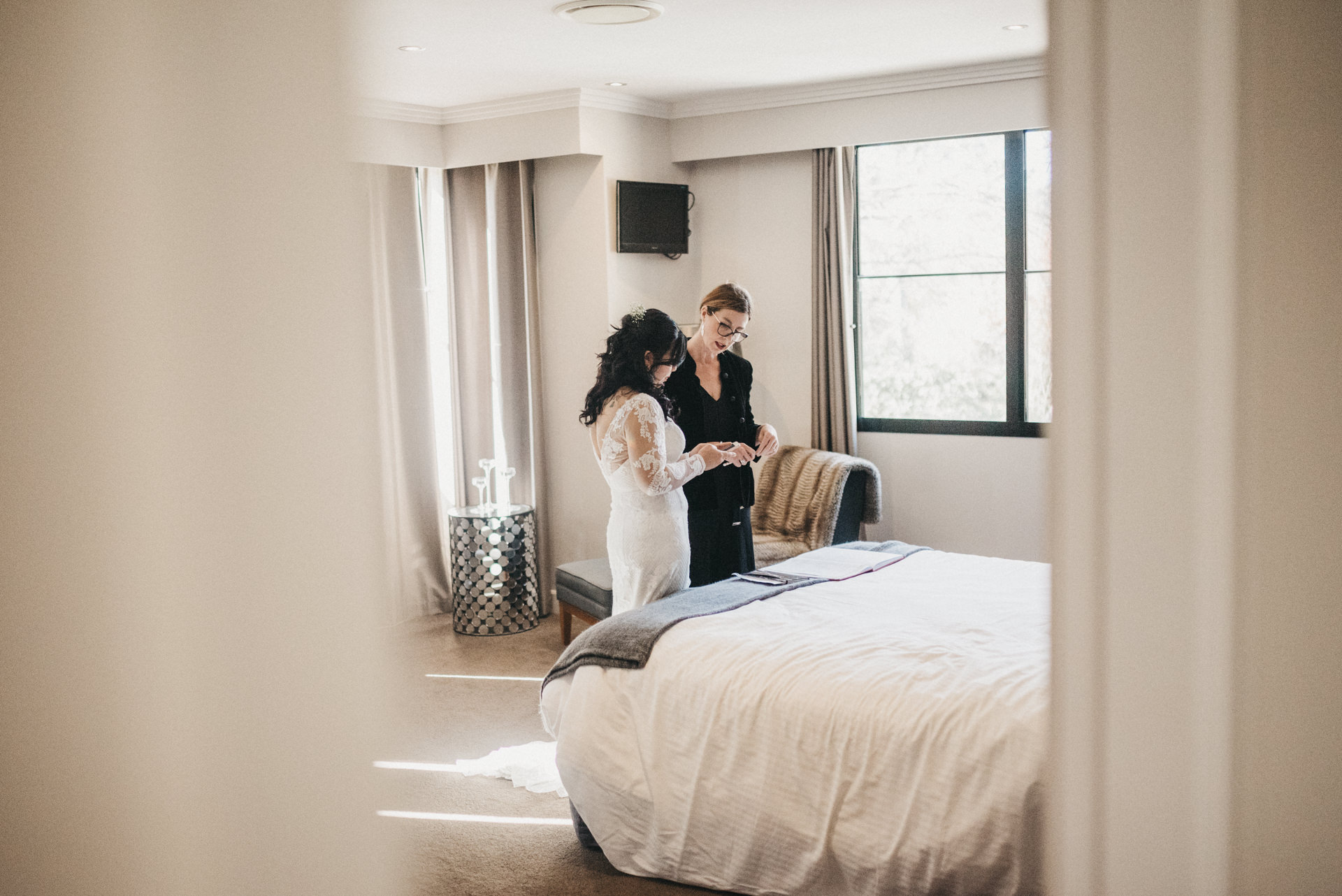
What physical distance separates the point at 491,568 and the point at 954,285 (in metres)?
2.86

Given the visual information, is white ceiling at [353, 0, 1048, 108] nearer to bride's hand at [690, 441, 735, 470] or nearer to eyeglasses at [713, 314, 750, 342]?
eyeglasses at [713, 314, 750, 342]

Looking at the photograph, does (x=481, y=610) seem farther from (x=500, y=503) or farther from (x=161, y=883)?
(x=161, y=883)

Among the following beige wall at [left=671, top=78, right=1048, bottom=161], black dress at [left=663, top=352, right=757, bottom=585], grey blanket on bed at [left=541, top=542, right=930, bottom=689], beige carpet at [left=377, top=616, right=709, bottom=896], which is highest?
beige wall at [left=671, top=78, right=1048, bottom=161]

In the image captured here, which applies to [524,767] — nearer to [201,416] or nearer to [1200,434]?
[201,416]

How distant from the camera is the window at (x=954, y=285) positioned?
17.5ft

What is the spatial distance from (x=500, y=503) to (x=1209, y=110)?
18.1 feet

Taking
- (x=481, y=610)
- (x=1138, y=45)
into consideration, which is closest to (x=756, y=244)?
(x=481, y=610)

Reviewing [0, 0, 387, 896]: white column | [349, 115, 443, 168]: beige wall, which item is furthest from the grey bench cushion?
[0, 0, 387, 896]: white column

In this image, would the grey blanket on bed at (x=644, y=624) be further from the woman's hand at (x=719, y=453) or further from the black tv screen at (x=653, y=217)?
the black tv screen at (x=653, y=217)

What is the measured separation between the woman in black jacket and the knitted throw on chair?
1115 millimetres

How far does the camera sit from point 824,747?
8.17 ft

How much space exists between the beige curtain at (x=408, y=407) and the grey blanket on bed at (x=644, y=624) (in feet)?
9.44

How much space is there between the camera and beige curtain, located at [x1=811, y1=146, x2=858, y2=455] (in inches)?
224

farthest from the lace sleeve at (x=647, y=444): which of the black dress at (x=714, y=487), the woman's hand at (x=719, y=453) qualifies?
the black dress at (x=714, y=487)
